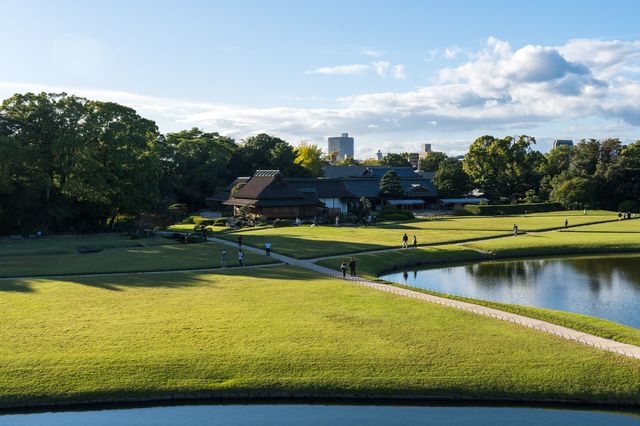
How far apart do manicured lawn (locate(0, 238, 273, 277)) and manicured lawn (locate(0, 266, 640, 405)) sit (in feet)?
28.9

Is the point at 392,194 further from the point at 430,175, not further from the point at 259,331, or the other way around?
the point at 259,331

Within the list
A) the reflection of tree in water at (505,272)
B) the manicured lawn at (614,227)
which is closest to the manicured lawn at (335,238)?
the reflection of tree in water at (505,272)

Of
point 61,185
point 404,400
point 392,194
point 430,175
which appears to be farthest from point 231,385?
point 430,175

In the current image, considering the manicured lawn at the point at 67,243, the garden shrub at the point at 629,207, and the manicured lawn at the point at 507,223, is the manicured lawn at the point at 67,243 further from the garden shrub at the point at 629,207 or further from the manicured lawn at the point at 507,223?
the garden shrub at the point at 629,207

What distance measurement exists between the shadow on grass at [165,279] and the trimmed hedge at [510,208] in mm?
49801

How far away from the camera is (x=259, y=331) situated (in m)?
19.8

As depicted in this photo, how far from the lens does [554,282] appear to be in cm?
3186

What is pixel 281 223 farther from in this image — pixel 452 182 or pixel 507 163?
pixel 507 163

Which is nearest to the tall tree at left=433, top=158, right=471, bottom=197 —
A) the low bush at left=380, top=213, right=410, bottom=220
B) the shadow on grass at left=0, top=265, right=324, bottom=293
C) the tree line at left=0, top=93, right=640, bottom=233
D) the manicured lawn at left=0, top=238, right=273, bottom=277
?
the tree line at left=0, top=93, right=640, bottom=233

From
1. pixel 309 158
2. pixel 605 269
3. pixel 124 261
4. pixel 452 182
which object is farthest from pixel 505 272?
pixel 309 158

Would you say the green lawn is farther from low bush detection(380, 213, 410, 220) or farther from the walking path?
the walking path

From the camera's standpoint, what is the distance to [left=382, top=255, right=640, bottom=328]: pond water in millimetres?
25781

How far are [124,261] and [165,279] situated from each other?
7.83 metres

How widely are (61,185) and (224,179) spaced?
128 feet
